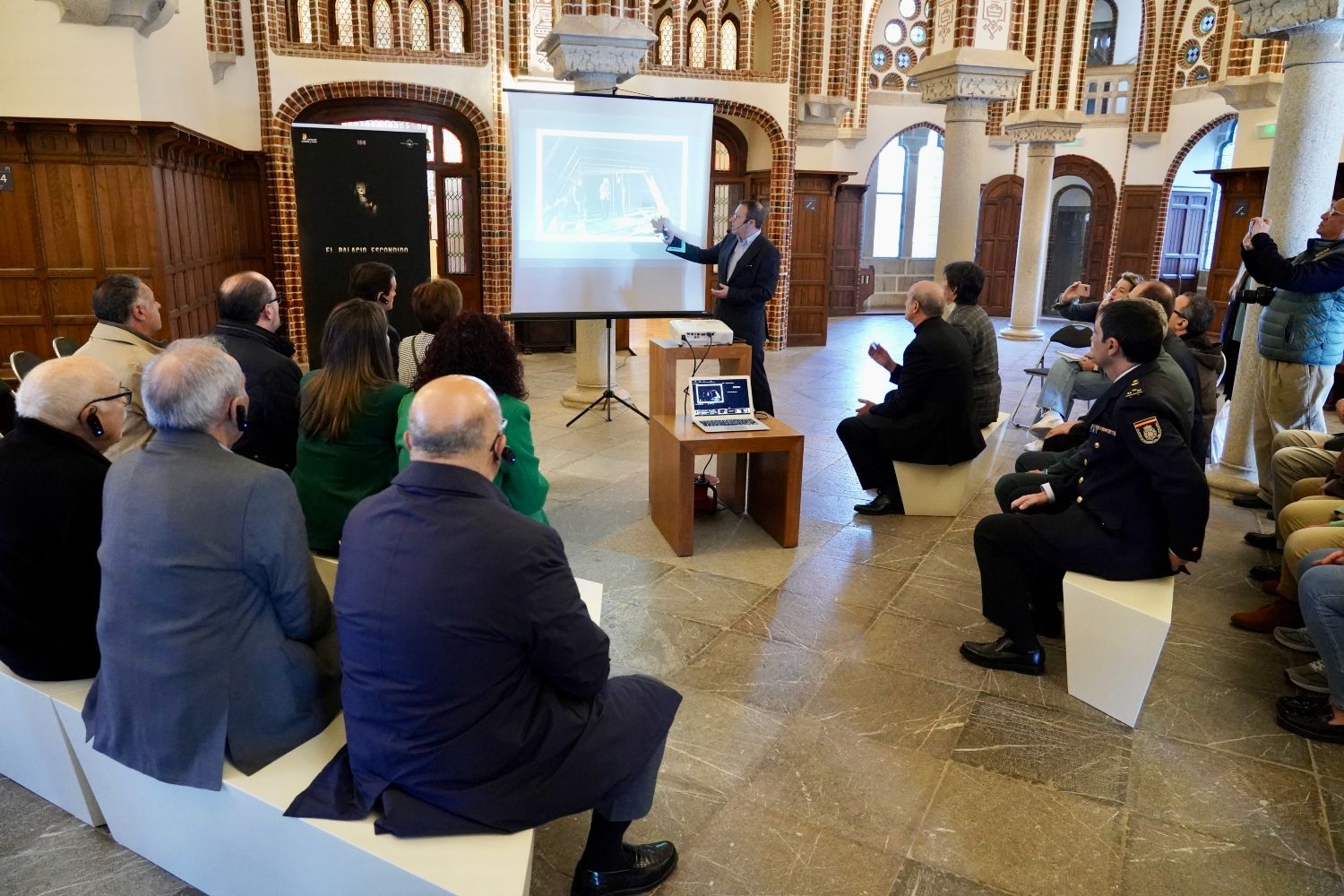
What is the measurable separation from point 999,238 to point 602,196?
1015 cm

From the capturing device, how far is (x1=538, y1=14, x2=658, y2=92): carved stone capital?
266 inches

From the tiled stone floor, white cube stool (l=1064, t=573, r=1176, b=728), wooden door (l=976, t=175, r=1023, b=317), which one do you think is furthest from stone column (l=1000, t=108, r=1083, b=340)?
white cube stool (l=1064, t=573, r=1176, b=728)

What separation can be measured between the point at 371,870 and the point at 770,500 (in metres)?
3.06

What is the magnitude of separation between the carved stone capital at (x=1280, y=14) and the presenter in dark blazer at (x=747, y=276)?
9.44ft

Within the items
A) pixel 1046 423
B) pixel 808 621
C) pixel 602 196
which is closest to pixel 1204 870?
pixel 808 621

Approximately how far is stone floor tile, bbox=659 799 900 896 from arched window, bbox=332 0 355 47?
8679 mm

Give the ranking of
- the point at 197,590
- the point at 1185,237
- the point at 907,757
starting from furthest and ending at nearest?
1. the point at 1185,237
2. the point at 907,757
3. the point at 197,590

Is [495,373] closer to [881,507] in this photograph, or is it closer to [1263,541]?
[881,507]

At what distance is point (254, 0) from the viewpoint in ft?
27.1

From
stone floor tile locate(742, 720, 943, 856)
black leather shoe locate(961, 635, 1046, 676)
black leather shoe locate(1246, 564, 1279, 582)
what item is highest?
black leather shoe locate(1246, 564, 1279, 582)

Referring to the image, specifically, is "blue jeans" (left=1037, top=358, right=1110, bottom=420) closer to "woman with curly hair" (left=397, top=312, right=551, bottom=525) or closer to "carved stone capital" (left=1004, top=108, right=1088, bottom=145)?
"woman with curly hair" (left=397, top=312, right=551, bottom=525)

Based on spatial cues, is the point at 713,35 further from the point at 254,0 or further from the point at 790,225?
the point at 254,0

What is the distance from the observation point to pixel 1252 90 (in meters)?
9.25

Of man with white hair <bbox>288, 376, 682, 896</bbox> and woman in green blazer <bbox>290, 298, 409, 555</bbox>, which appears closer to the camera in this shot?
man with white hair <bbox>288, 376, 682, 896</bbox>
